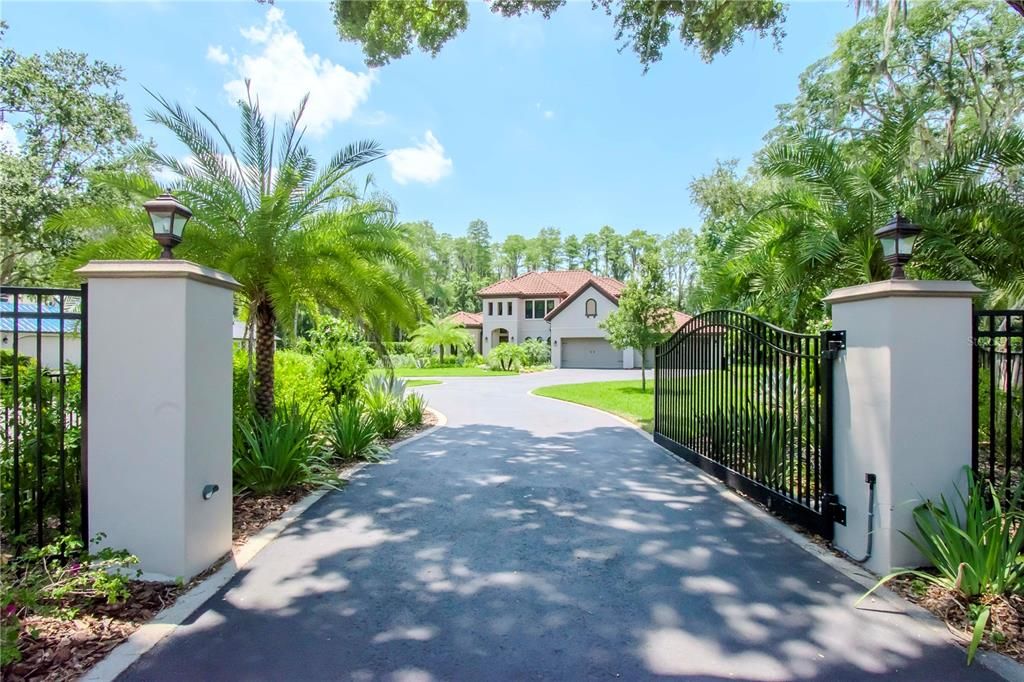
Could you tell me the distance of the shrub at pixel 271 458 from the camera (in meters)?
5.50

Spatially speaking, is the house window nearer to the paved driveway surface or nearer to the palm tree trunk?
the palm tree trunk

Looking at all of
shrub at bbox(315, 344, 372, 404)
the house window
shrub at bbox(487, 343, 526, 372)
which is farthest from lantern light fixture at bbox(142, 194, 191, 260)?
the house window

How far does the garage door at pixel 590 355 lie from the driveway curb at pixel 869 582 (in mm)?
31210

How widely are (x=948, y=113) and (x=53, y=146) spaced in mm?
27991

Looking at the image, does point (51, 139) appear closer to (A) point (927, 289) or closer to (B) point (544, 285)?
(A) point (927, 289)

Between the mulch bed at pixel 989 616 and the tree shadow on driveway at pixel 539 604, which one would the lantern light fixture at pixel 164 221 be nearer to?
the tree shadow on driveway at pixel 539 604

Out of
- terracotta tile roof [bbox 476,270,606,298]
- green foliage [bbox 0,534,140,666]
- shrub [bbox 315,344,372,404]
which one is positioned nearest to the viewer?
green foliage [bbox 0,534,140,666]

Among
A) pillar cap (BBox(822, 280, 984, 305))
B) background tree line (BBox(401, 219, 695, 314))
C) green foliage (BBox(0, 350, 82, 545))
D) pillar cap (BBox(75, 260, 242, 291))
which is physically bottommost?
green foliage (BBox(0, 350, 82, 545))

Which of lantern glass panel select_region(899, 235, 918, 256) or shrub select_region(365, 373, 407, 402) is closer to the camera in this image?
lantern glass panel select_region(899, 235, 918, 256)

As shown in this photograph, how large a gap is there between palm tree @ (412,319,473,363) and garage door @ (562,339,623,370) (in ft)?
24.5

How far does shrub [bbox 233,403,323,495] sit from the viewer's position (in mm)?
5496

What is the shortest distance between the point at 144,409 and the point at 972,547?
17.5 feet

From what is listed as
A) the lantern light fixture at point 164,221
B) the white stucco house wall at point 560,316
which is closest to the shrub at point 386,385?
the lantern light fixture at point 164,221

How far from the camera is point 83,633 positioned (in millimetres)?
2908
